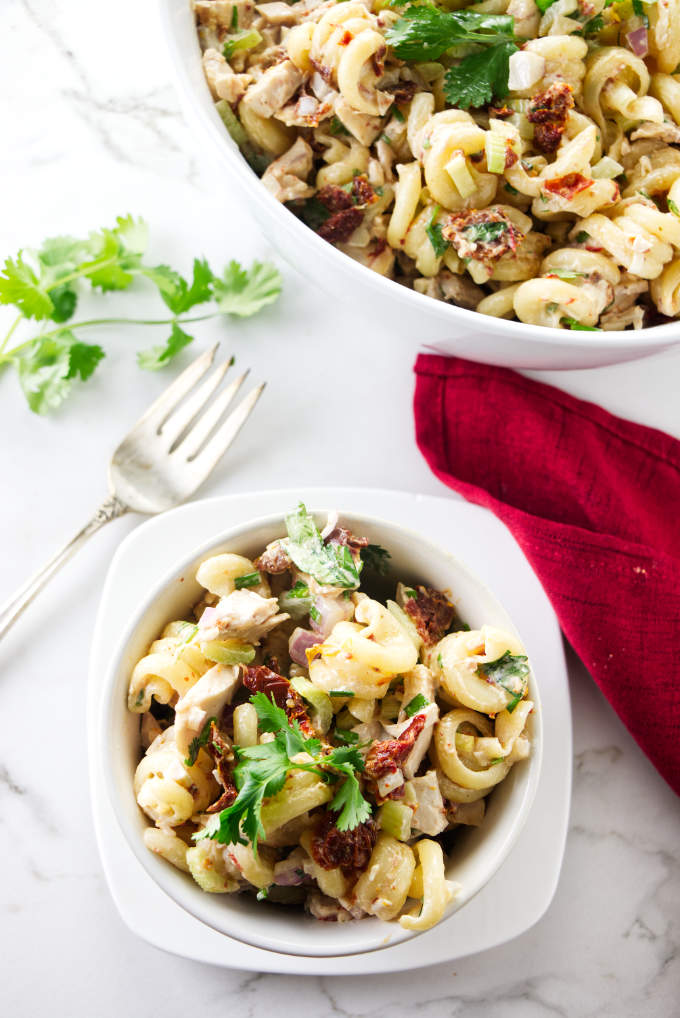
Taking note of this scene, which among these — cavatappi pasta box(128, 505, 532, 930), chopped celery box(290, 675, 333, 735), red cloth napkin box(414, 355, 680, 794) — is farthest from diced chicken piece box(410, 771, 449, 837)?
red cloth napkin box(414, 355, 680, 794)

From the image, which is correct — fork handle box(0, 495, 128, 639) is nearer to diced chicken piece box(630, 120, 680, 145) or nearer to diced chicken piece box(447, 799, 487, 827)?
diced chicken piece box(447, 799, 487, 827)

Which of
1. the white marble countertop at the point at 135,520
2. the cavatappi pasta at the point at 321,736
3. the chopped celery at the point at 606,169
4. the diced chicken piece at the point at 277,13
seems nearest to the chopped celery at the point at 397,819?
the cavatappi pasta at the point at 321,736

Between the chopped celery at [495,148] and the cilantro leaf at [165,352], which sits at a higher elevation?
the chopped celery at [495,148]

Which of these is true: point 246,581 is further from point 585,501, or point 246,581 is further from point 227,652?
point 585,501

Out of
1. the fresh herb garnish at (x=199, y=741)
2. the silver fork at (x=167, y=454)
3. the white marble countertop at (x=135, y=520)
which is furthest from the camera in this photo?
the silver fork at (x=167, y=454)

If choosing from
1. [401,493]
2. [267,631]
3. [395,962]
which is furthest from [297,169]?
[395,962]

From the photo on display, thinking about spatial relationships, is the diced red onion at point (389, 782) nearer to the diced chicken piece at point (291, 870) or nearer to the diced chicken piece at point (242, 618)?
the diced chicken piece at point (291, 870)

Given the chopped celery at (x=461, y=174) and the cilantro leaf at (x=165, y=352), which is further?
the cilantro leaf at (x=165, y=352)

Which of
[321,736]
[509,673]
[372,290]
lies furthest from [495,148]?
[321,736]
